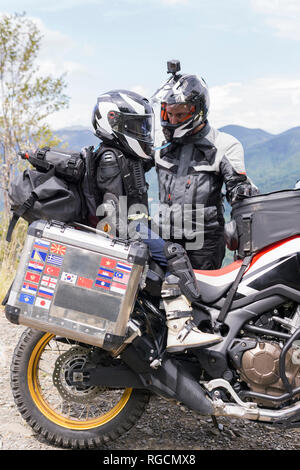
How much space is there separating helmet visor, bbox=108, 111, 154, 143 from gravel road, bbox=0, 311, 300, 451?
1.95 meters

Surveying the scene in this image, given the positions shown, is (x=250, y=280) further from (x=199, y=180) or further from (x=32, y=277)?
(x=32, y=277)

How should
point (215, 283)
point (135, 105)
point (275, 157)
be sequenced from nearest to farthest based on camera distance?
1. point (215, 283)
2. point (135, 105)
3. point (275, 157)

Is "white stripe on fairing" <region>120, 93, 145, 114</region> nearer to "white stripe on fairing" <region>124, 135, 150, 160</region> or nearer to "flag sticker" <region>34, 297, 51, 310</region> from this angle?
"white stripe on fairing" <region>124, 135, 150, 160</region>

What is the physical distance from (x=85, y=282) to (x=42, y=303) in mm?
269

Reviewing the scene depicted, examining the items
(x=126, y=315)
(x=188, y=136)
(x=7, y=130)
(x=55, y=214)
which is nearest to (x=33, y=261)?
(x=55, y=214)

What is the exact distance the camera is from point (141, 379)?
124 inches

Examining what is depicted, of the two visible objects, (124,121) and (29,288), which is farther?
(124,121)

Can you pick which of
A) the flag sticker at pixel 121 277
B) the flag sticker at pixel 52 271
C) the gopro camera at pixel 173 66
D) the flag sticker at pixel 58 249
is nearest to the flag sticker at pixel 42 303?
the flag sticker at pixel 52 271

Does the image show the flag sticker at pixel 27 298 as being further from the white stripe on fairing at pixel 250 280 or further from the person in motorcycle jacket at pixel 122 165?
the white stripe on fairing at pixel 250 280

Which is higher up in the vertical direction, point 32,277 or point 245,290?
point 32,277

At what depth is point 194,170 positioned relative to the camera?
12.8 feet

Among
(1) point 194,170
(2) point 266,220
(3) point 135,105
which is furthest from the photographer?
(1) point 194,170

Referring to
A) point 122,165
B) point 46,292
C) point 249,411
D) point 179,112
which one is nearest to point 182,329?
point 249,411

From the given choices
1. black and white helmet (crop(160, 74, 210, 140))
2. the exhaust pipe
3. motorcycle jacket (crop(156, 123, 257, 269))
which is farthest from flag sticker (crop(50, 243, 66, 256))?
black and white helmet (crop(160, 74, 210, 140))
